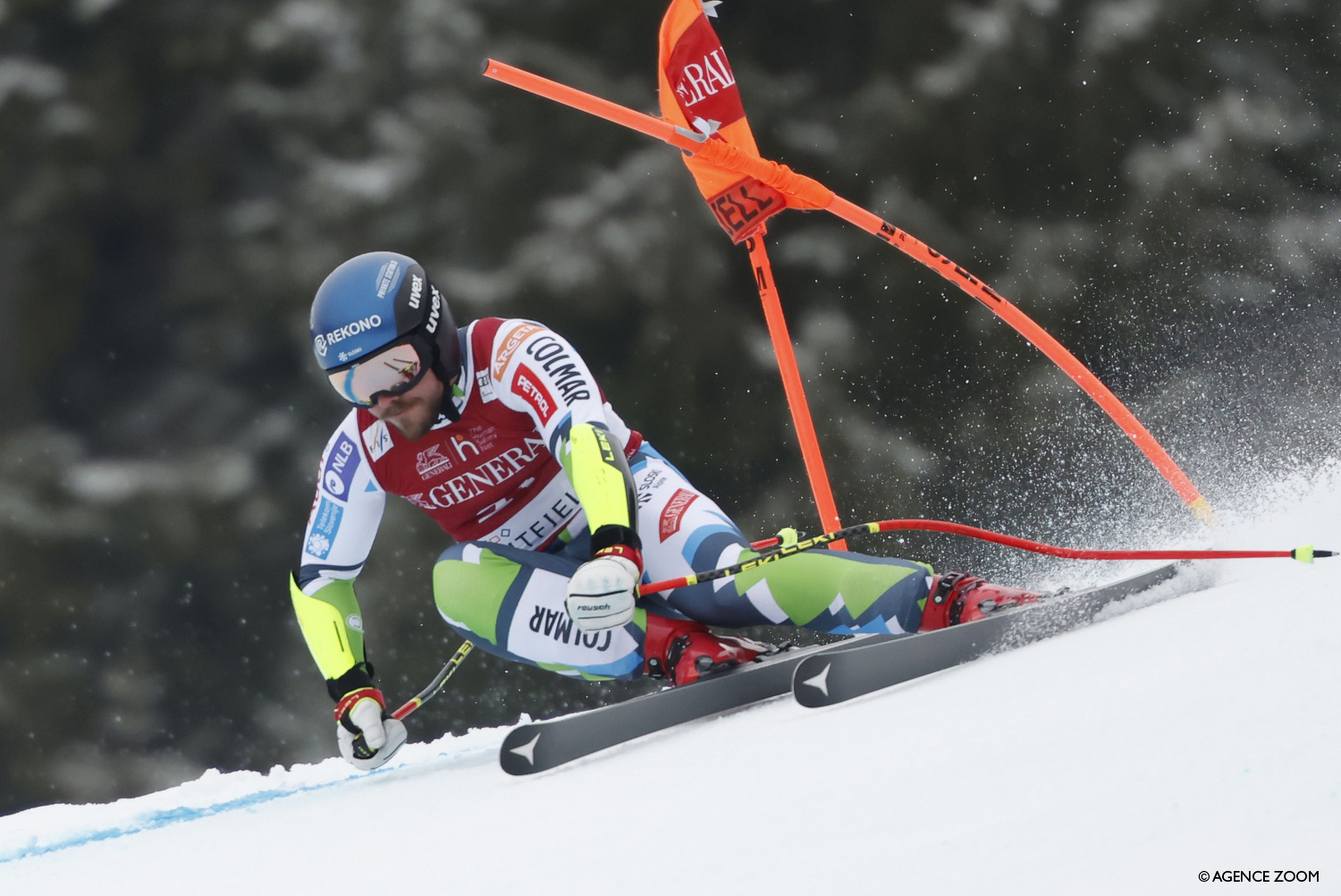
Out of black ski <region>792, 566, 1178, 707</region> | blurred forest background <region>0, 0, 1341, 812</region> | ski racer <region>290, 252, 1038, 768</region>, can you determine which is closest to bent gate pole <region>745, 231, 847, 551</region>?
ski racer <region>290, 252, 1038, 768</region>

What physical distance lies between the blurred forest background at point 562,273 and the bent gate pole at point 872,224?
265 cm

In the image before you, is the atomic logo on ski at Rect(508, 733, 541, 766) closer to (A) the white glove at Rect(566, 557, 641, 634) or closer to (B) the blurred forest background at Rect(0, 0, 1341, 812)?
(A) the white glove at Rect(566, 557, 641, 634)

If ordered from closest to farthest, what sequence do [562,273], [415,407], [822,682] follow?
[822,682] < [415,407] < [562,273]

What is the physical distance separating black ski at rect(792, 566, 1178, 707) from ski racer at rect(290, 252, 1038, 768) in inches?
4.8

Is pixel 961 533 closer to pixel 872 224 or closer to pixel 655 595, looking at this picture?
pixel 655 595

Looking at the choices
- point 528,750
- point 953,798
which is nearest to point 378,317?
point 528,750

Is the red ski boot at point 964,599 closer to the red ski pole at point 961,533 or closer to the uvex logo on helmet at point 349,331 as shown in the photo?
the red ski pole at point 961,533

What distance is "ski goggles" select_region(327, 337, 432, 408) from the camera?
7.45ft

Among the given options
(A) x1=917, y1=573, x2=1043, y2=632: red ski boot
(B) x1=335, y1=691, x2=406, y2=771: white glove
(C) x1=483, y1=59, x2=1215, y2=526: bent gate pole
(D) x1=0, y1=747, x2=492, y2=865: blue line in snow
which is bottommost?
(D) x1=0, y1=747, x2=492, y2=865: blue line in snow

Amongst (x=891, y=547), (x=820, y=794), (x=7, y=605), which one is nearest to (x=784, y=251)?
(x=891, y=547)

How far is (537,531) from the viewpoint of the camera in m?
2.61

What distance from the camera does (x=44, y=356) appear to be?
543 centimetres

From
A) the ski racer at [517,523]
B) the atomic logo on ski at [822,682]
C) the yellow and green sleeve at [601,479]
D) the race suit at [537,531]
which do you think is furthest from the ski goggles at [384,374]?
the atomic logo on ski at [822,682]

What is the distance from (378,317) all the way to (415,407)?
22 centimetres
